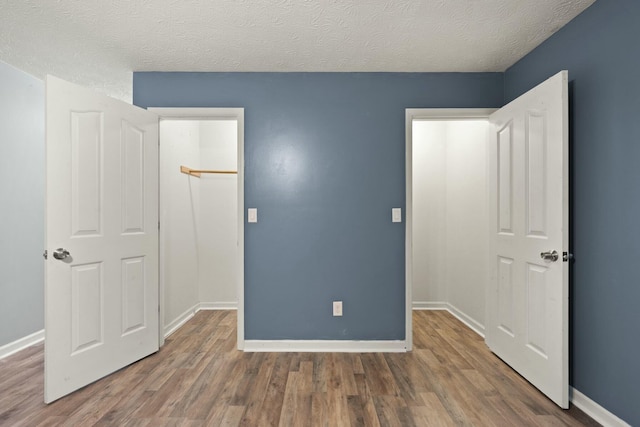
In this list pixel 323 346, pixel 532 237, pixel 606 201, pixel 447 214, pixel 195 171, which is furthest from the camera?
pixel 447 214

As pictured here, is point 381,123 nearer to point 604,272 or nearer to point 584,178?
point 584,178

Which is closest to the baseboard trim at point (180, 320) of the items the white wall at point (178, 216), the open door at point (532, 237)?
the white wall at point (178, 216)

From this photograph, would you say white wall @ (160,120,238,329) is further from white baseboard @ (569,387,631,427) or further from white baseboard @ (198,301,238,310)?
white baseboard @ (569,387,631,427)

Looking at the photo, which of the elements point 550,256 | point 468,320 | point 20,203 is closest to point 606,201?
point 550,256

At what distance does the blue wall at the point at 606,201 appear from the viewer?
1.77 meters

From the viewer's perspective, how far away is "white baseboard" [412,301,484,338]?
3400 mm

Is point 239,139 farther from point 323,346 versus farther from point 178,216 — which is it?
point 323,346

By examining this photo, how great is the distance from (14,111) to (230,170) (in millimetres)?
2018

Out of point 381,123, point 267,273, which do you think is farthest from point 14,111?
point 381,123

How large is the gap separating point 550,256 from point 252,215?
2209 mm

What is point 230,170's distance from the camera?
13.7ft

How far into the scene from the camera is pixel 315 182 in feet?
9.73

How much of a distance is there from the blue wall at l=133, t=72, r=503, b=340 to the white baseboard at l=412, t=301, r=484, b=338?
108 centimetres

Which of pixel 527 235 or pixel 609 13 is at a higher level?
pixel 609 13
